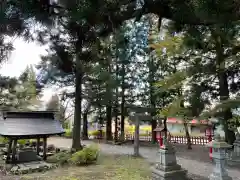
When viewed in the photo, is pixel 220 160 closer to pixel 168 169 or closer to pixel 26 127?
pixel 168 169

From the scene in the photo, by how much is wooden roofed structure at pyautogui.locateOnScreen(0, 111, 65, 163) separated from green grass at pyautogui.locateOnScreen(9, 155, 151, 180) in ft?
5.71

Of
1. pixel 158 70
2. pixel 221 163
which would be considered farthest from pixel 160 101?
pixel 221 163

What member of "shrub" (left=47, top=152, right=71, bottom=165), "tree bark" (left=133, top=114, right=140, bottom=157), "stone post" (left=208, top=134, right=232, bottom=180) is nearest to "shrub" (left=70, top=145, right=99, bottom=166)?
"shrub" (left=47, top=152, right=71, bottom=165)

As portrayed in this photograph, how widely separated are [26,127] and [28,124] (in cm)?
28

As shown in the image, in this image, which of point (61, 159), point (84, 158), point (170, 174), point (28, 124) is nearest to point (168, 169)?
point (170, 174)

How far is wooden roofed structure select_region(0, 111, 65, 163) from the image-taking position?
8.22 meters

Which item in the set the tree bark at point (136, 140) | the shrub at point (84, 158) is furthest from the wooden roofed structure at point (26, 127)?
the tree bark at point (136, 140)

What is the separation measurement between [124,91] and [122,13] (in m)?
13.1

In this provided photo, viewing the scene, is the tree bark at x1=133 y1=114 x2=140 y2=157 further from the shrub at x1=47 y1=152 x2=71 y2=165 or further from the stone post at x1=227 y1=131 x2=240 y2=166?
the stone post at x1=227 y1=131 x2=240 y2=166

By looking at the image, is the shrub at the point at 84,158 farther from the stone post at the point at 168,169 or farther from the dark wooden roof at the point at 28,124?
the stone post at the point at 168,169

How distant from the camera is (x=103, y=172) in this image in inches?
279

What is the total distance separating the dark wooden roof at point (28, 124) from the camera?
27.1ft

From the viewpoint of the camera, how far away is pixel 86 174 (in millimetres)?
6805

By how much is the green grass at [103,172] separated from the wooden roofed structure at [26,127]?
1741 mm
